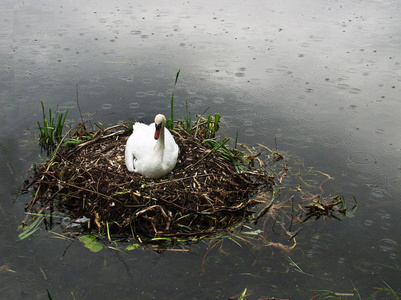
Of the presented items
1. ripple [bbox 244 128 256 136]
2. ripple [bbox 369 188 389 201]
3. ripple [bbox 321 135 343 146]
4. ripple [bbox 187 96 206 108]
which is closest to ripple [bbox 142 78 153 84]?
ripple [bbox 187 96 206 108]

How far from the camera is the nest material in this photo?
18.5ft

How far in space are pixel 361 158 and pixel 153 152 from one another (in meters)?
3.80

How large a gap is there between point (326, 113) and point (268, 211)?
3.37 metres

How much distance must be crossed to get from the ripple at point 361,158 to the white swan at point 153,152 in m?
3.20

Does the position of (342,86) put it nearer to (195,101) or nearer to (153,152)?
(195,101)

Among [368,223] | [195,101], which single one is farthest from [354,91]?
[368,223]

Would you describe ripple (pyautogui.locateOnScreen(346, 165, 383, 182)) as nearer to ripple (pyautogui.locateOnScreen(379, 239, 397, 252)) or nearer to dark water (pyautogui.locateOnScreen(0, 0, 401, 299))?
dark water (pyautogui.locateOnScreen(0, 0, 401, 299))

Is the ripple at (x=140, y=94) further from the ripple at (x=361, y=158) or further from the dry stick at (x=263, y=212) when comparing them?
the ripple at (x=361, y=158)

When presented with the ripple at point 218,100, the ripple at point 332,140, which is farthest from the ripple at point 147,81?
the ripple at point 332,140

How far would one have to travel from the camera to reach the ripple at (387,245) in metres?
5.65

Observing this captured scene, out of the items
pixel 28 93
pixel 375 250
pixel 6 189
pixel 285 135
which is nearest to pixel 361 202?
pixel 375 250

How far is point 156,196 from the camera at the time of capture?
19.1 feet

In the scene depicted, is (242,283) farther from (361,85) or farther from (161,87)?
(361,85)

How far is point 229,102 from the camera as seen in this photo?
8703 mm
